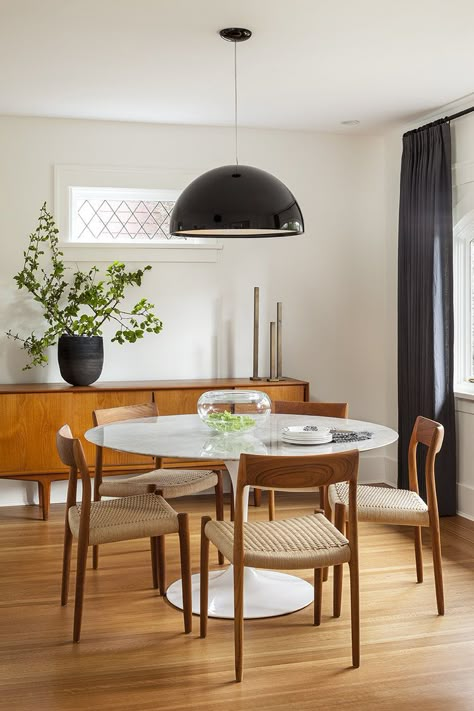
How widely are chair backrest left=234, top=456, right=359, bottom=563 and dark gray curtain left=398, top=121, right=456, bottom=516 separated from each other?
237cm

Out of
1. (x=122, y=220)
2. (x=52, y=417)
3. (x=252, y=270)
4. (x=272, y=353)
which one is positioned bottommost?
(x=52, y=417)

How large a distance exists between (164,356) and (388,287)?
172cm

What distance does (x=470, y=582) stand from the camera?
3.85 m

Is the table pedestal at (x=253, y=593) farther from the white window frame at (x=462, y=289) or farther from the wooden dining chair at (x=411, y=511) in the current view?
the white window frame at (x=462, y=289)

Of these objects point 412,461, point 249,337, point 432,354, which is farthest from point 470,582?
point 249,337

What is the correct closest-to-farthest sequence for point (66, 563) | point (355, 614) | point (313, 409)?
point (355, 614) < point (66, 563) < point (313, 409)

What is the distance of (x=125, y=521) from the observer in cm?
326

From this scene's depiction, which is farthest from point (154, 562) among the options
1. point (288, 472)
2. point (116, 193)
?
point (116, 193)

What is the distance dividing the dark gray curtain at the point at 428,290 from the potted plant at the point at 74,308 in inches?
67.1

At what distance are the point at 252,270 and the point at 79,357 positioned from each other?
57.1 inches

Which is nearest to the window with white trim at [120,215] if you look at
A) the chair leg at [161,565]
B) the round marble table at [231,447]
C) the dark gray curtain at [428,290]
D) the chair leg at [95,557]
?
the dark gray curtain at [428,290]

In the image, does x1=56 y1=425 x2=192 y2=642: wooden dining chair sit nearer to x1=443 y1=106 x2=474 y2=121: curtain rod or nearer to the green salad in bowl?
the green salad in bowl

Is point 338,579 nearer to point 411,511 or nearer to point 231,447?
point 411,511

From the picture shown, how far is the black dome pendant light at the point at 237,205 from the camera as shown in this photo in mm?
3188
